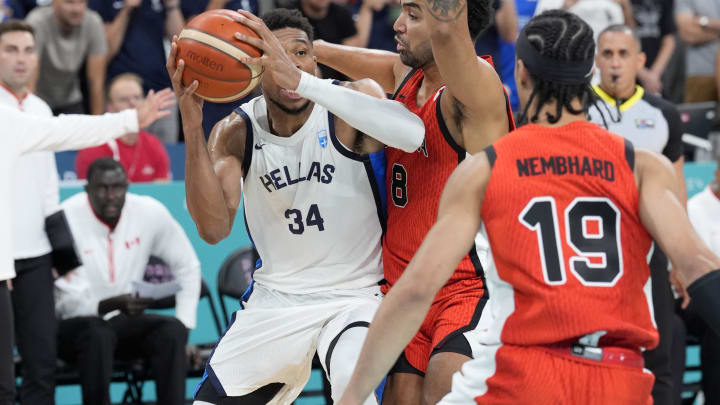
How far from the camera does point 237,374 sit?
443 centimetres

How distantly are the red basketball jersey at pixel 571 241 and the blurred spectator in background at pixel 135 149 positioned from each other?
5553 millimetres

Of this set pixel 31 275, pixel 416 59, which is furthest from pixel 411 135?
pixel 31 275

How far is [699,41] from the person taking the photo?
10.5 m

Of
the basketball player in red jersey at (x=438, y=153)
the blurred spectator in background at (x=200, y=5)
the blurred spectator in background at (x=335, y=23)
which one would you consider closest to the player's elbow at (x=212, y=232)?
the basketball player in red jersey at (x=438, y=153)

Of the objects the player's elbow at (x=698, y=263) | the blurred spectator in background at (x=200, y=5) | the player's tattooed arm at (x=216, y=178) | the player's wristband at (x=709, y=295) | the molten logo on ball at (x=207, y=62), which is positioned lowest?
the player's wristband at (x=709, y=295)

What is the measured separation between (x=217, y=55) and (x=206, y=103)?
4.93 meters

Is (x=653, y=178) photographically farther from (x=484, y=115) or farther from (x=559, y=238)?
(x=484, y=115)

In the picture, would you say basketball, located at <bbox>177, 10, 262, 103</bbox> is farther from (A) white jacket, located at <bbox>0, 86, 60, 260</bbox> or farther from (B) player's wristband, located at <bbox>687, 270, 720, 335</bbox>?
(A) white jacket, located at <bbox>0, 86, 60, 260</bbox>

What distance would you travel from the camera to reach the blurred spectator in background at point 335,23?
9133 mm

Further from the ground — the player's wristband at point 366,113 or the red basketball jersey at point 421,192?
the player's wristband at point 366,113

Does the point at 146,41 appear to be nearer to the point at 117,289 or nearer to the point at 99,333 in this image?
the point at 117,289

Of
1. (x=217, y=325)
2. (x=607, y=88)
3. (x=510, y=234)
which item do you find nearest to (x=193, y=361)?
(x=217, y=325)

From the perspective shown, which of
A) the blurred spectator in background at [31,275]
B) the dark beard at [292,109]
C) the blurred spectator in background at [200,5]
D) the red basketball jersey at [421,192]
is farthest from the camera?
the blurred spectator in background at [200,5]

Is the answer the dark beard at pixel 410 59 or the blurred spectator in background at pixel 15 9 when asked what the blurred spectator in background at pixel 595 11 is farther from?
the dark beard at pixel 410 59
